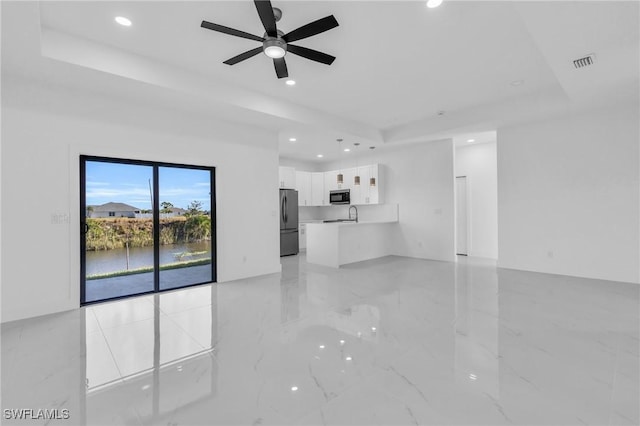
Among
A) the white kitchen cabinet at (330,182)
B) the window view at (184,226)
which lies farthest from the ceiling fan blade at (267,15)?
the white kitchen cabinet at (330,182)

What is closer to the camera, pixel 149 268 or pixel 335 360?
pixel 335 360

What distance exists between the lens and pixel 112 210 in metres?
4.03

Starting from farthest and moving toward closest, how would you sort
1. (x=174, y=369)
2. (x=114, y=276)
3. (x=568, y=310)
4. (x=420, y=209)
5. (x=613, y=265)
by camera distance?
1. (x=420, y=209)
2. (x=613, y=265)
3. (x=114, y=276)
4. (x=568, y=310)
5. (x=174, y=369)

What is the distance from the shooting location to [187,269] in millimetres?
4879

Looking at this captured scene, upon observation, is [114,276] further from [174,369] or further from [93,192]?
[174,369]

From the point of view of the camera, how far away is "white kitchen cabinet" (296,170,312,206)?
8492mm

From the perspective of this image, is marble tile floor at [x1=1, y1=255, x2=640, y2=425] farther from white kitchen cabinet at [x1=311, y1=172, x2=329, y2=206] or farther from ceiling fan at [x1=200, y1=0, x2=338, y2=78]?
white kitchen cabinet at [x1=311, y1=172, x2=329, y2=206]

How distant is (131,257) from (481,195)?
737cm

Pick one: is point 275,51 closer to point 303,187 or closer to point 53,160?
point 53,160

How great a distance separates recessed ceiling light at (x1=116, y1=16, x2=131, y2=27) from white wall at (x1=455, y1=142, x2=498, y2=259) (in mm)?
7148

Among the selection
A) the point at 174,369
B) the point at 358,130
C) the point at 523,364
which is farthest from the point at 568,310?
the point at 358,130

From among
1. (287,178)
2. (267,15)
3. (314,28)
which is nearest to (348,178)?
(287,178)

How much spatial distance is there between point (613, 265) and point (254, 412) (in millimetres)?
5810

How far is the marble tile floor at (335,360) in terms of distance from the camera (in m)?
1.72
